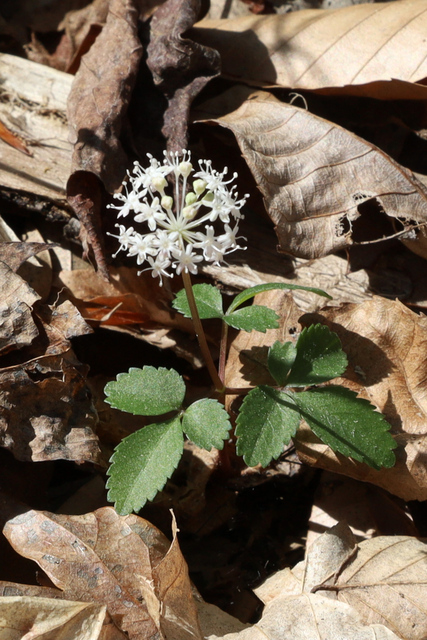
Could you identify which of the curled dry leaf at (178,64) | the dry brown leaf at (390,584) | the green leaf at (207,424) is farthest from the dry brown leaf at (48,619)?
the curled dry leaf at (178,64)

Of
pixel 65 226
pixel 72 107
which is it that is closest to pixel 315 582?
pixel 65 226

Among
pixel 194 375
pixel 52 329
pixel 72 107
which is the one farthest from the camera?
pixel 72 107

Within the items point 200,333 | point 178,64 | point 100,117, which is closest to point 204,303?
point 200,333

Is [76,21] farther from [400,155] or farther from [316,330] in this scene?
[316,330]

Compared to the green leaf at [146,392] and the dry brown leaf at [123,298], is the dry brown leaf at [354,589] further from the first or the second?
the dry brown leaf at [123,298]

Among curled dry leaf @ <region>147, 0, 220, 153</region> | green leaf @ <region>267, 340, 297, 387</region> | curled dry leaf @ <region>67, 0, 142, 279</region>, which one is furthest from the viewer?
curled dry leaf @ <region>147, 0, 220, 153</region>

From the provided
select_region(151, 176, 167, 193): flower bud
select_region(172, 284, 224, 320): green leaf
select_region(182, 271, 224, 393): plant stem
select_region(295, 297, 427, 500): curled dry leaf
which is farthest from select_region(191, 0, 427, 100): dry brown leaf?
select_region(182, 271, 224, 393): plant stem

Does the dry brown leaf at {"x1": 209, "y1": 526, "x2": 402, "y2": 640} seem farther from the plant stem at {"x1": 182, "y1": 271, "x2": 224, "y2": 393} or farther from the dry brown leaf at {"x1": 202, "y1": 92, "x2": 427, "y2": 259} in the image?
the dry brown leaf at {"x1": 202, "y1": 92, "x2": 427, "y2": 259}
